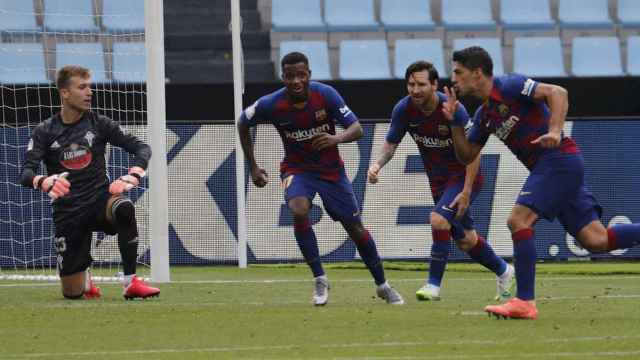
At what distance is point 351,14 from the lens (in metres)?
25.0

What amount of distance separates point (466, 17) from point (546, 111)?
15.5 m

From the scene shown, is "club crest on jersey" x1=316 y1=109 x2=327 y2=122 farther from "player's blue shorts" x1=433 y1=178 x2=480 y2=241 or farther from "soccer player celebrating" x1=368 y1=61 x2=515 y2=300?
"player's blue shorts" x1=433 y1=178 x2=480 y2=241

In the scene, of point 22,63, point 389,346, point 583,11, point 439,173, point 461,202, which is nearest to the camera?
point 389,346

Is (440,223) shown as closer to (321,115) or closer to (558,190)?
(321,115)

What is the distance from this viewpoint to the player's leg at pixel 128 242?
11.7 metres

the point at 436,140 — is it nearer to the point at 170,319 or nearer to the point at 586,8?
the point at 170,319

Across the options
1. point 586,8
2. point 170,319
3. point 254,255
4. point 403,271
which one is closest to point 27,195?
point 254,255

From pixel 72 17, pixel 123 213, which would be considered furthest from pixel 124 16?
pixel 123 213

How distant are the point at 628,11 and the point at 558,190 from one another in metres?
16.7

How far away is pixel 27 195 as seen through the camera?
717 inches

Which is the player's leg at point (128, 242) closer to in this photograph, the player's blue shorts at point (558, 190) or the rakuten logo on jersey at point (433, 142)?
the rakuten logo on jersey at point (433, 142)

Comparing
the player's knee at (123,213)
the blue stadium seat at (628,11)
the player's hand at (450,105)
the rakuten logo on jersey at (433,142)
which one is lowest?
the player's knee at (123,213)

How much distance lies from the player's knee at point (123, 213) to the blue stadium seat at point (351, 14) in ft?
43.9

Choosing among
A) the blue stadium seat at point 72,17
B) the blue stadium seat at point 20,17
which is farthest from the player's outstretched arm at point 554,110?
the blue stadium seat at point 20,17
